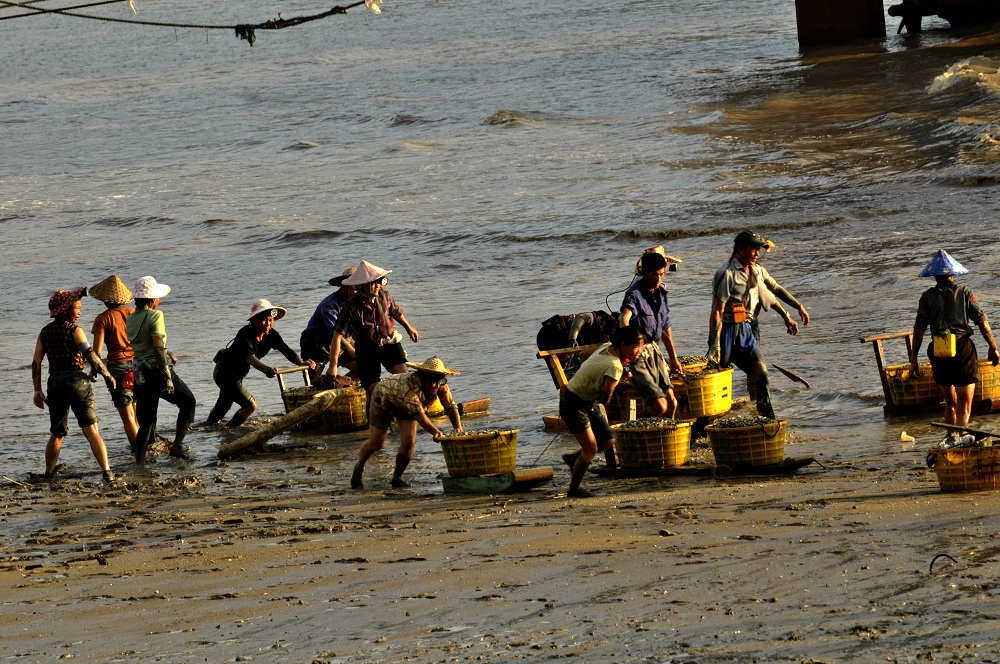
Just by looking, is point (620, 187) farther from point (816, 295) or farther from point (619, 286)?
point (816, 295)

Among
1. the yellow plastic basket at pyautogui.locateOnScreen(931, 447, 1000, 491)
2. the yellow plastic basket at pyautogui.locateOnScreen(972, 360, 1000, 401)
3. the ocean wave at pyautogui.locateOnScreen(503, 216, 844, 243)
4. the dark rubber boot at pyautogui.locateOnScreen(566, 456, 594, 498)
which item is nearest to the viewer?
the yellow plastic basket at pyautogui.locateOnScreen(931, 447, 1000, 491)

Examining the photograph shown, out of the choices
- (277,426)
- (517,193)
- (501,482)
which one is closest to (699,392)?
(501,482)

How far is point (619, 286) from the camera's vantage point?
18609 millimetres

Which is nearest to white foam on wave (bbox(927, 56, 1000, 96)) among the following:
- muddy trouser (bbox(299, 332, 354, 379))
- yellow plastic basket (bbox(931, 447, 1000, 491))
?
muddy trouser (bbox(299, 332, 354, 379))

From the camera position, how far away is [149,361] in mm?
11352

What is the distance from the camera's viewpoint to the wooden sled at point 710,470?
9.21 meters

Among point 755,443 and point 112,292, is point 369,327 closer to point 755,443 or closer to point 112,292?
point 112,292

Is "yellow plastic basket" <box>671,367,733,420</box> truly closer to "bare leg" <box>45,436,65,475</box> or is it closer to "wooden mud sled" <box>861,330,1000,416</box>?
"wooden mud sled" <box>861,330,1000,416</box>

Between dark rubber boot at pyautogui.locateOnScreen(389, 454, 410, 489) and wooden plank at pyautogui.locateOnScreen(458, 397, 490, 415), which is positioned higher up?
dark rubber boot at pyautogui.locateOnScreen(389, 454, 410, 489)

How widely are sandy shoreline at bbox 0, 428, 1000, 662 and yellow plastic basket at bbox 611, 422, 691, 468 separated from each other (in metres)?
0.21

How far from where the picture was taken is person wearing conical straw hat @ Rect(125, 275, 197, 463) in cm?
1129

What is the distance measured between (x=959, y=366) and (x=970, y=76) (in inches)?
971

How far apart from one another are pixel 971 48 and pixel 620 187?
15.8 m

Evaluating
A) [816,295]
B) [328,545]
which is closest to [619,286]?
[816,295]
